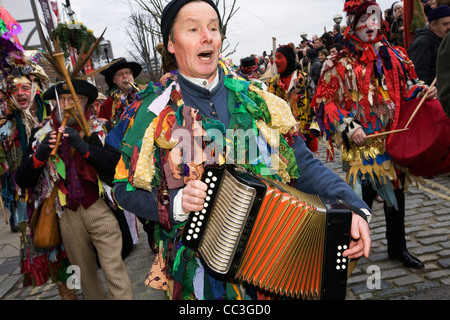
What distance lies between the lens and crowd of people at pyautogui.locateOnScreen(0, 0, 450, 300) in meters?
1.82

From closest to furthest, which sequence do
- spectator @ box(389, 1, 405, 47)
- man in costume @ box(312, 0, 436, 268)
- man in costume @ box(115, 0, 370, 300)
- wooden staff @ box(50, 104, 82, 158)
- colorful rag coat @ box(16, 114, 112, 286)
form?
man in costume @ box(115, 0, 370, 300) < wooden staff @ box(50, 104, 82, 158) < colorful rag coat @ box(16, 114, 112, 286) < man in costume @ box(312, 0, 436, 268) < spectator @ box(389, 1, 405, 47)

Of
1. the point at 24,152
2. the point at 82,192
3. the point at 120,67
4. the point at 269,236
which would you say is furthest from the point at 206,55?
the point at 120,67

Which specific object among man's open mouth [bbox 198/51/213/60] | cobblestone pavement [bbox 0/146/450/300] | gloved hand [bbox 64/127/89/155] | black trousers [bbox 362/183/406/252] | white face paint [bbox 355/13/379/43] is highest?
white face paint [bbox 355/13/379/43]

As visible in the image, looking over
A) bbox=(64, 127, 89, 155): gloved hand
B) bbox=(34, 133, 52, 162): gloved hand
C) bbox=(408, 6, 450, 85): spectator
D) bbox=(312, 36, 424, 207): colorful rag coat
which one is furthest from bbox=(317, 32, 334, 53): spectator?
bbox=(34, 133, 52, 162): gloved hand

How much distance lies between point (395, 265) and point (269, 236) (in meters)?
2.63

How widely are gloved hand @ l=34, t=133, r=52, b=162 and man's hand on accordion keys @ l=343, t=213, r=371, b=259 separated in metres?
2.43

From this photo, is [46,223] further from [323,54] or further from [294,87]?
[323,54]

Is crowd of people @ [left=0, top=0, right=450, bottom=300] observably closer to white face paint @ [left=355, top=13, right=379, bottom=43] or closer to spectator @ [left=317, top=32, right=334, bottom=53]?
white face paint @ [left=355, top=13, right=379, bottom=43]

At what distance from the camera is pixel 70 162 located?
3178 mm

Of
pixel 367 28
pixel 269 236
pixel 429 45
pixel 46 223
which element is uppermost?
pixel 367 28

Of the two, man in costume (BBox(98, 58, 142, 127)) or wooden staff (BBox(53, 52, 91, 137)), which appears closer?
wooden staff (BBox(53, 52, 91, 137))

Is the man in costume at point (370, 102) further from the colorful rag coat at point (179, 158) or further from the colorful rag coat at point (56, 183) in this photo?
the colorful rag coat at point (56, 183)

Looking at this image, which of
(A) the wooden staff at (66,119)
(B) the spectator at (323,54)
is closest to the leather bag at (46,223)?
(A) the wooden staff at (66,119)

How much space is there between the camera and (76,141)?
2963 millimetres
